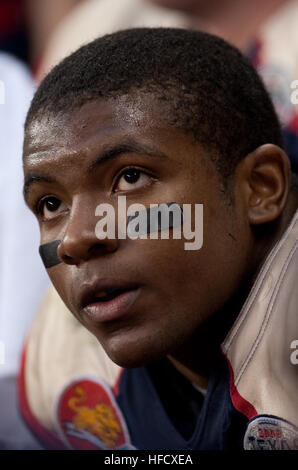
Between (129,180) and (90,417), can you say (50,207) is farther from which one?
(90,417)

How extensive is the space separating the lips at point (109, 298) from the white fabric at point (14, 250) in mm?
581

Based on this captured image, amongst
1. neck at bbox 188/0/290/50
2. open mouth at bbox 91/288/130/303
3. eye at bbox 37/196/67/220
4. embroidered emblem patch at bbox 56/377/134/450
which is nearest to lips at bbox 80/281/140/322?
open mouth at bbox 91/288/130/303

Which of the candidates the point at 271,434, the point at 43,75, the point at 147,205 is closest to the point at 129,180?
the point at 147,205

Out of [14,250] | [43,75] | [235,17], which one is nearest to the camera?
[14,250]

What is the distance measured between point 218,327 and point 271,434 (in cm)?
16

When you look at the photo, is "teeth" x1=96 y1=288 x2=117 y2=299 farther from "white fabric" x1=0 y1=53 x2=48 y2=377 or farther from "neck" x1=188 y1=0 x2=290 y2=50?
"neck" x1=188 y1=0 x2=290 y2=50

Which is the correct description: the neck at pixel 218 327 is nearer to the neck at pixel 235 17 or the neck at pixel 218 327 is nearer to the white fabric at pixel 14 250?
the white fabric at pixel 14 250

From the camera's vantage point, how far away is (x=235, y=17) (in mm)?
1610

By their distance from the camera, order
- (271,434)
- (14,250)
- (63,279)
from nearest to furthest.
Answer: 1. (271,434)
2. (63,279)
3. (14,250)

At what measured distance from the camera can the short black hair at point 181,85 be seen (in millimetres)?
700

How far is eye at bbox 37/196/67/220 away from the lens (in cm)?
73

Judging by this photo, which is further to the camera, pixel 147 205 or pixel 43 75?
pixel 43 75

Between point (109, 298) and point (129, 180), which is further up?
point (129, 180)
